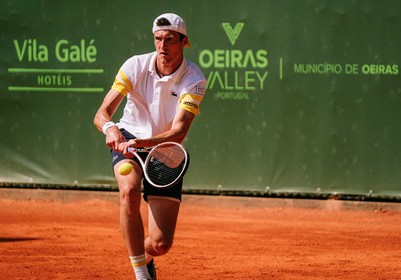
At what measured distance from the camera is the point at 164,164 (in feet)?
17.2

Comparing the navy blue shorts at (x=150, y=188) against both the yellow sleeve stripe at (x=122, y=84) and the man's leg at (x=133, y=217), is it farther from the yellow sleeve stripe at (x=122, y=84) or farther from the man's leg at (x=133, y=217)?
the yellow sleeve stripe at (x=122, y=84)

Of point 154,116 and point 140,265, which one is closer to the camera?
point 140,265

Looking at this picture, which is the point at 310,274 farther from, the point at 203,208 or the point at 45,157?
the point at 45,157

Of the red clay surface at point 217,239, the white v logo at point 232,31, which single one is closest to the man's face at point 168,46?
the red clay surface at point 217,239

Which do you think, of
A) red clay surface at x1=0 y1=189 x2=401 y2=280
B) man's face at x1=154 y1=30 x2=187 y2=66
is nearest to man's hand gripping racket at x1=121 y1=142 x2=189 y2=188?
man's face at x1=154 y1=30 x2=187 y2=66

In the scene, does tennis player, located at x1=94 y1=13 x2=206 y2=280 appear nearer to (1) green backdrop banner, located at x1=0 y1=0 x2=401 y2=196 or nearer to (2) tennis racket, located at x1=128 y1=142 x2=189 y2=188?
(2) tennis racket, located at x1=128 y1=142 x2=189 y2=188

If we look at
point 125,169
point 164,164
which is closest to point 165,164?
point 164,164

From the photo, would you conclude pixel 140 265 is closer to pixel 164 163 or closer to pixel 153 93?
pixel 164 163

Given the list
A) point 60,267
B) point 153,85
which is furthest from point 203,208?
point 153,85

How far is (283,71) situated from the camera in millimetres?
9852

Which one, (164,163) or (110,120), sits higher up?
(110,120)

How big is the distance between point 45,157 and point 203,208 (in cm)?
191

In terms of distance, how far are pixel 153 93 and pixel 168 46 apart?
31 cm

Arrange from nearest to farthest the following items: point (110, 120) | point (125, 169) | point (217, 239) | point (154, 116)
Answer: point (125, 169), point (110, 120), point (154, 116), point (217, 239)
